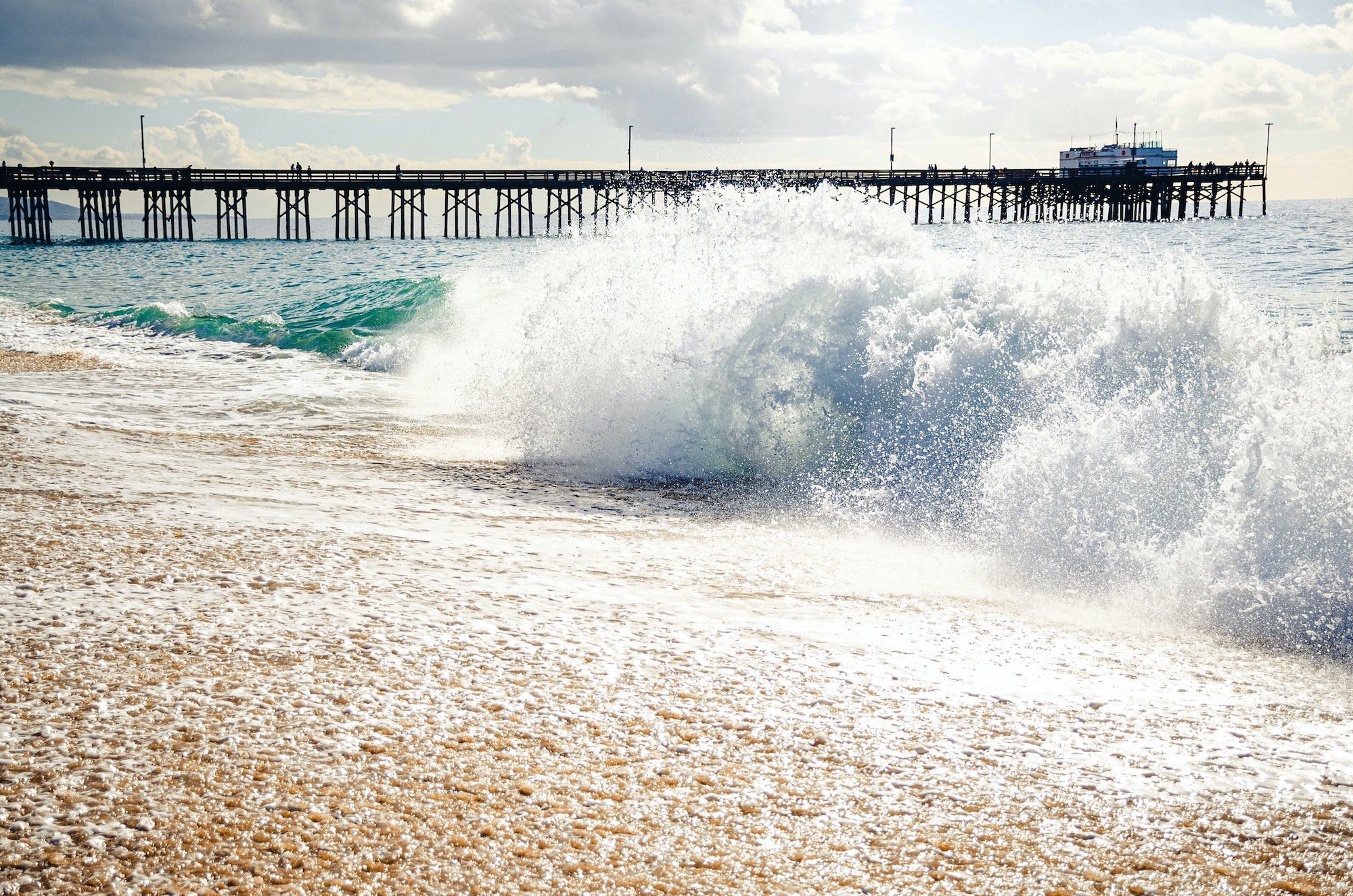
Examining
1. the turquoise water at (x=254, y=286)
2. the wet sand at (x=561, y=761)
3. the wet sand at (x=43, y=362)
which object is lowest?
the wet sand at (x=561, y=761)

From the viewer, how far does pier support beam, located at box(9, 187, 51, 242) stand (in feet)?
151

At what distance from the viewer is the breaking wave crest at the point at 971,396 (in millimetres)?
4645

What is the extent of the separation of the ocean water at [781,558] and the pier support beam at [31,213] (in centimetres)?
4330

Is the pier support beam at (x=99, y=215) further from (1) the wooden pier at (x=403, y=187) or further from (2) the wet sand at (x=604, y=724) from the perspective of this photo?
(2) the wet sand at (x=604, y=724)

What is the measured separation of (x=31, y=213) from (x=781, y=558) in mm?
52444

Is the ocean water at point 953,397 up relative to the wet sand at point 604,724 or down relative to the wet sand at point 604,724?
up

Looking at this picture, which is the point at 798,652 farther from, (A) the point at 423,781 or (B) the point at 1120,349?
(B) the point at 1120,349

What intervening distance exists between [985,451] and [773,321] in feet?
7.38

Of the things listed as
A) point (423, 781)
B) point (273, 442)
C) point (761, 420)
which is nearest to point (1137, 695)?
point (423, 781)

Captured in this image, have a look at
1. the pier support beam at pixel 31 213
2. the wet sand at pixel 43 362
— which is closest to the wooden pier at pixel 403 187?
the pier support beam at pixel 31 213

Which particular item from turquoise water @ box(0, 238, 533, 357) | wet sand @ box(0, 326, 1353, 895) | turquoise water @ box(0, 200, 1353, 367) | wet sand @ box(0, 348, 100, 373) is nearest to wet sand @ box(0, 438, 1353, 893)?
wet sand @ box(0, 326, 1353, 895)

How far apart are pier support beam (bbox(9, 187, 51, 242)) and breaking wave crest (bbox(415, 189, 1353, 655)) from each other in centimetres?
4575

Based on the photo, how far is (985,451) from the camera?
6145 millimetres

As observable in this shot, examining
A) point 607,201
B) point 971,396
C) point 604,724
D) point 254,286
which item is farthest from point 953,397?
point 607,201
